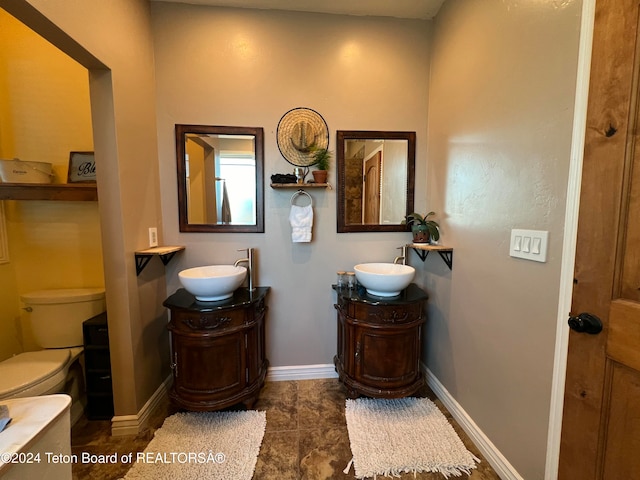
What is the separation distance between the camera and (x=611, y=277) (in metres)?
0.78

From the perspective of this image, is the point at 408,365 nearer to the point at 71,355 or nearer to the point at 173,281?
the point at 173,281

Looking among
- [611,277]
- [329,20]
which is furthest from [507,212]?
[329,20]

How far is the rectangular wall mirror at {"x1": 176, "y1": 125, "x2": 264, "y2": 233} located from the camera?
1.96m

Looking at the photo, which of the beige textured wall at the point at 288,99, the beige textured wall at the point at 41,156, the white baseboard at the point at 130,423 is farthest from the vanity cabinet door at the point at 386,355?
the beige textured wall at the point at 41,156

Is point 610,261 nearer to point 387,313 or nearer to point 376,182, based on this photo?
point 387,313

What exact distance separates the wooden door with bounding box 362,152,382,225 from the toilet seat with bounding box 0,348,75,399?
84.9 inches

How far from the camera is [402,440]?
5.08 ft

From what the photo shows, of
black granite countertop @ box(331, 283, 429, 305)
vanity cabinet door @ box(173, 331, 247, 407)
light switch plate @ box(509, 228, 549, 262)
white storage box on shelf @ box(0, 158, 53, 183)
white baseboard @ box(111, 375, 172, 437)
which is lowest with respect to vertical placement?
white baseboard @ box(111, 375, 172, 437)

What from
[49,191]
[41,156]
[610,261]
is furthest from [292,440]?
[41,156]

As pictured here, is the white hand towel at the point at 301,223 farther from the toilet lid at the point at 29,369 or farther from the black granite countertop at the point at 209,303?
the toilet lid at the point at 29,369

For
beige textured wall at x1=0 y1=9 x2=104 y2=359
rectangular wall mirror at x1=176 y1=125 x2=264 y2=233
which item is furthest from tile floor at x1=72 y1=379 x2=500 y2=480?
rectangular wall mirror at x1=176 y1=125 x2=264 y2=233

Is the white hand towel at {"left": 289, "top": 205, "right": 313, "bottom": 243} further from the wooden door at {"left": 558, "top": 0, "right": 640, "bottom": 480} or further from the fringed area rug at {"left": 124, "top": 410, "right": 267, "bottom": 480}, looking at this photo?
the wooden door at {"left": 558, "top": 0, "right": 640, "bottom": 480}

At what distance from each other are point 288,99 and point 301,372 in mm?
2123

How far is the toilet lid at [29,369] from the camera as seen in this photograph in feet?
4.52
